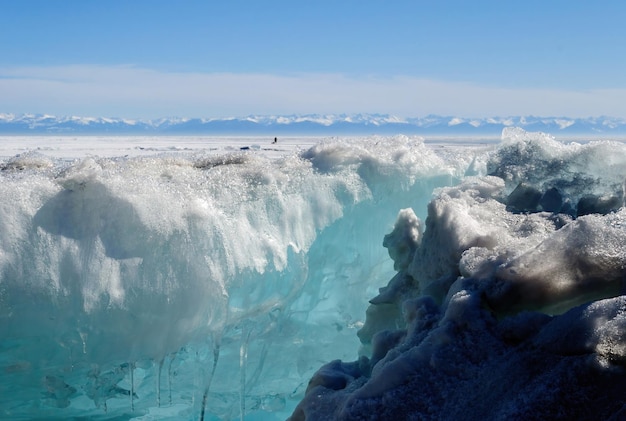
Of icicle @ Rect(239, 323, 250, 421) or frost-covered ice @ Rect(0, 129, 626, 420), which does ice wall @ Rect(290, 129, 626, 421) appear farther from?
icicle @ Rect(239, 323, 250, 421)

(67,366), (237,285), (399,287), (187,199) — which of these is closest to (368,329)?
(399,287)

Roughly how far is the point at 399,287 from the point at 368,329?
0.43 meters

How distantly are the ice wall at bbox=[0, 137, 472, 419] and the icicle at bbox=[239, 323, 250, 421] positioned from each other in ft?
0.05

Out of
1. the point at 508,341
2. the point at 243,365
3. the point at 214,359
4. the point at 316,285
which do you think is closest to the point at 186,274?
the point at 214,359

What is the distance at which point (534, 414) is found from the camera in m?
2.02

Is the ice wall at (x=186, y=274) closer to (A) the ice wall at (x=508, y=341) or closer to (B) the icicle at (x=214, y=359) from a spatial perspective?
(B) the icicle at (x=214, y=359)

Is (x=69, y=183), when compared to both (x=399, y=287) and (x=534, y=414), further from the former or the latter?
(x=534, y=414)

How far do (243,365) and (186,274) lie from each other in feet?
2.99

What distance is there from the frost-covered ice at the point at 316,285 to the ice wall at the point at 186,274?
0.01 metres

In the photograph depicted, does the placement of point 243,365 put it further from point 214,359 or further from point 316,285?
point 316,285

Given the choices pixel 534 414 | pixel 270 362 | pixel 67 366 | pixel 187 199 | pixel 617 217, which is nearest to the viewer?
pixel 534 414

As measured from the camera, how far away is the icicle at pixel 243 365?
4543 millimetres

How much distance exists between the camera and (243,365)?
4590 mm

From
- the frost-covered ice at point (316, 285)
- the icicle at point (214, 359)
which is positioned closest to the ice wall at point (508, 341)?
the frost-covered ice at point (316, 285)
